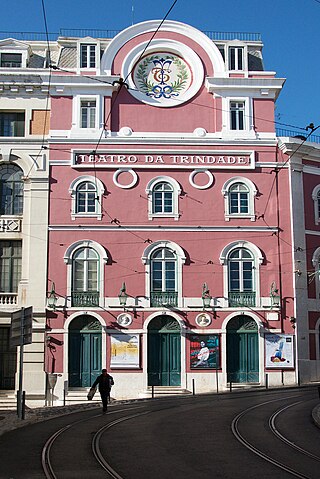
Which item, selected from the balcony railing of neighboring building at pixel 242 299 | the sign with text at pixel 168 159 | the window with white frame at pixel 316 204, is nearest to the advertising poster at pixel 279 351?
the balcony railing of neighboring building at pixel 242 299

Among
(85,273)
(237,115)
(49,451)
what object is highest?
(237,115)

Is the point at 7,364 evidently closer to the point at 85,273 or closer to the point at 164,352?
the point at 85,273

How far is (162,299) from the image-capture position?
3453 cm

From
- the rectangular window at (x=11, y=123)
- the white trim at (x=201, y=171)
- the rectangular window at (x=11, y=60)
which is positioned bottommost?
the white trim at (x=201, y=171)

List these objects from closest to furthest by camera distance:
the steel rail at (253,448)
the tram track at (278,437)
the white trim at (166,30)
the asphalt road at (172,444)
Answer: the steel rail at (253,448) → the tram track at (278,437) → the asphalt road at (172,444) → the white trim at (166,30)

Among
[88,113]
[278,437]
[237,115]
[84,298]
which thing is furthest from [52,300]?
[278,437]

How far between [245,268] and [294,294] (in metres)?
2.69

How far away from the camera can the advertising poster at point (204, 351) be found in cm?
3394

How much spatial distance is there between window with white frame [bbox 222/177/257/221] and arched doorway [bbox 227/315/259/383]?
16.7 ft

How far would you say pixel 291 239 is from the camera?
35.7m

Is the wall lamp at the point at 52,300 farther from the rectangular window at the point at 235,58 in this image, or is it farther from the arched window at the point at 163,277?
the rectangular window at the point at 235,58

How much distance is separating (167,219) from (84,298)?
18.3ft

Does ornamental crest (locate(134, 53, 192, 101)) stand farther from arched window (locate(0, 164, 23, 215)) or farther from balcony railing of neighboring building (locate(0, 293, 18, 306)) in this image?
balcony railing of neighboring building (locate(0, 293, 18, 306))

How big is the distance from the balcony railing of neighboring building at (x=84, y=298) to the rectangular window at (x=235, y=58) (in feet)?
44.4
